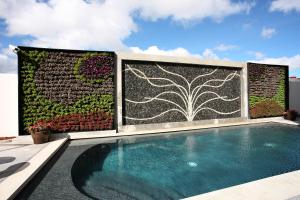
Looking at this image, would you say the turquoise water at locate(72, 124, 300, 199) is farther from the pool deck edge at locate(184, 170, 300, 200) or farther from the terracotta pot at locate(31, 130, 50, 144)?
the terracotta pot at locate(31, 130, 50, 144)

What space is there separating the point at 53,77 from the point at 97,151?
477 centimetres

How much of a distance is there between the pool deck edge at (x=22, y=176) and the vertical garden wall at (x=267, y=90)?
14380 mm

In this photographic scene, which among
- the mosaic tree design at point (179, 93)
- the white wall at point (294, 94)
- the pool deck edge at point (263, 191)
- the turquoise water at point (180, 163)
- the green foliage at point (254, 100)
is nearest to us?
the pool deck edge at point (263, 191)

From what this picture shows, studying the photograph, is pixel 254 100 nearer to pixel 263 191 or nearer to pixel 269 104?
pixel 269 104

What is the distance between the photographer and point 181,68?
1427 centimetres

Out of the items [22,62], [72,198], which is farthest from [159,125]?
[72,198]

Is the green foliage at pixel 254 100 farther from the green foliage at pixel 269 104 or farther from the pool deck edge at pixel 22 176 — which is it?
the pool deck edge at pixel 22 176

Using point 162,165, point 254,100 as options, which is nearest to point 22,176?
point 162,165

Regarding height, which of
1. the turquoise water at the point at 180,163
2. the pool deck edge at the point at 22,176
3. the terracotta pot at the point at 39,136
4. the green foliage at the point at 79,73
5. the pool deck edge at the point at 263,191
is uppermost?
the green foliage at the point at 79,73

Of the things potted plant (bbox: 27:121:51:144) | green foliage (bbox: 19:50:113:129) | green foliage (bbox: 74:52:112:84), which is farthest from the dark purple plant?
potted plant (bbox: 27:121:51:144)

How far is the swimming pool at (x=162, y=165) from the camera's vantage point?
17.5 feet

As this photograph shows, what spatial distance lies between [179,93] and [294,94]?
1212 centimetres

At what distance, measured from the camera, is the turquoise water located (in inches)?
220

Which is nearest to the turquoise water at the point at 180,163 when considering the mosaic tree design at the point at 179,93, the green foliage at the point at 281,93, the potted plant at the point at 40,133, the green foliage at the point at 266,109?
the mosaic tree design at the point at 179,93
